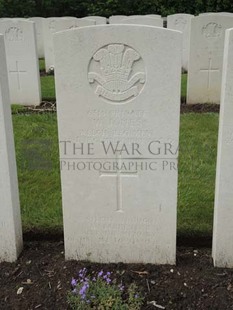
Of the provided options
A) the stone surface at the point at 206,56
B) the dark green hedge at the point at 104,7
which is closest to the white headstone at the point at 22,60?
the stone surface at the point at 206,56

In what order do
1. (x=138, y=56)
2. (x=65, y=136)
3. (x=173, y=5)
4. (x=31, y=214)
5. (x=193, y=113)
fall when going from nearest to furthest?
(x=138, y=56) → (x=65, y=136) → (x=31, y=214) → (x=193, y=113) → (x=173, y=5)

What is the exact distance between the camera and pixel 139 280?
2.77 metres

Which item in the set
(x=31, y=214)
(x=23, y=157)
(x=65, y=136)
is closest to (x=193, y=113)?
(x=23, y=157)

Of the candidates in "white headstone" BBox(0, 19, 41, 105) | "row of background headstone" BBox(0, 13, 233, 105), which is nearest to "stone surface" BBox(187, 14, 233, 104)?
"row of background headstone" BBox(0, 13, 233, 105)

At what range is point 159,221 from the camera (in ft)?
9.33

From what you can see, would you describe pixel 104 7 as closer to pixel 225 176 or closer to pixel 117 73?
pixel 117 73

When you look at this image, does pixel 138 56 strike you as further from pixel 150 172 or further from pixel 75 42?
pixel 150 172

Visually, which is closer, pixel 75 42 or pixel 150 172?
pixel 75 42

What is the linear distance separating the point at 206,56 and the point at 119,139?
457 centimetres

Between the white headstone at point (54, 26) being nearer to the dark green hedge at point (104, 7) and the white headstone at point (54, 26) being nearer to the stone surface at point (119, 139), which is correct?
the stone surface at point (119, 139)

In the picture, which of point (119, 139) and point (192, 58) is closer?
point (119, 139)

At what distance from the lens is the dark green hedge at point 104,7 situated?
1642 cm

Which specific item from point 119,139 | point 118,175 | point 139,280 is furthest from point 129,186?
point 139,280

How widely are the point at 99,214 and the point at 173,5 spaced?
50.5 feet
